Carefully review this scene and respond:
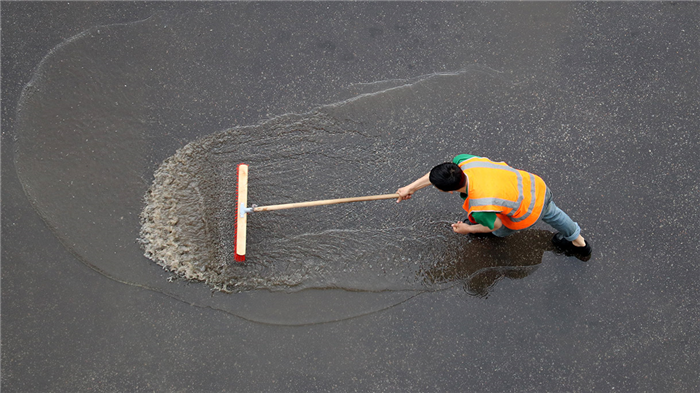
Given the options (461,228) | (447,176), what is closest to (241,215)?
(447,176)

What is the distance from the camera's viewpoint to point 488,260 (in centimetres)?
357

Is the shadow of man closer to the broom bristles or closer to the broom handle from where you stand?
the broom handle

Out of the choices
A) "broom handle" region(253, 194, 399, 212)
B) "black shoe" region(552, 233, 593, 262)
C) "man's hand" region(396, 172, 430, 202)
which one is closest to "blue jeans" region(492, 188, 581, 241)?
"black shoe" region(552, 233, 593, 262)

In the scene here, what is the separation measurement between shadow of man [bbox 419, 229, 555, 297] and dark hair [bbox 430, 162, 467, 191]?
2.76 feet

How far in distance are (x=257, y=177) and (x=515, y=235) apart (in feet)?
6.79

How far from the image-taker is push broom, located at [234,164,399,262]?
3275 millimetres

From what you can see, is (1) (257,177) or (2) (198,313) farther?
(1) (257,177)

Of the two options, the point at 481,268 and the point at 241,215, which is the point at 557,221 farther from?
the point at 241,215

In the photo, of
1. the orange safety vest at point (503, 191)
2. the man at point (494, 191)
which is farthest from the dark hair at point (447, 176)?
the orange safety vest at point (503, 191)

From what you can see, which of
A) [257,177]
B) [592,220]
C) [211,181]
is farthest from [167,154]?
[592,220]

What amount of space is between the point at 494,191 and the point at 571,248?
3.52 ft

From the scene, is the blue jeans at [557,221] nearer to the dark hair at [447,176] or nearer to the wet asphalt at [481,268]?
the wet asphalt at [481,268]

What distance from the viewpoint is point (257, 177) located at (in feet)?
11.8

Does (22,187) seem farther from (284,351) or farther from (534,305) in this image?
(534,305)
